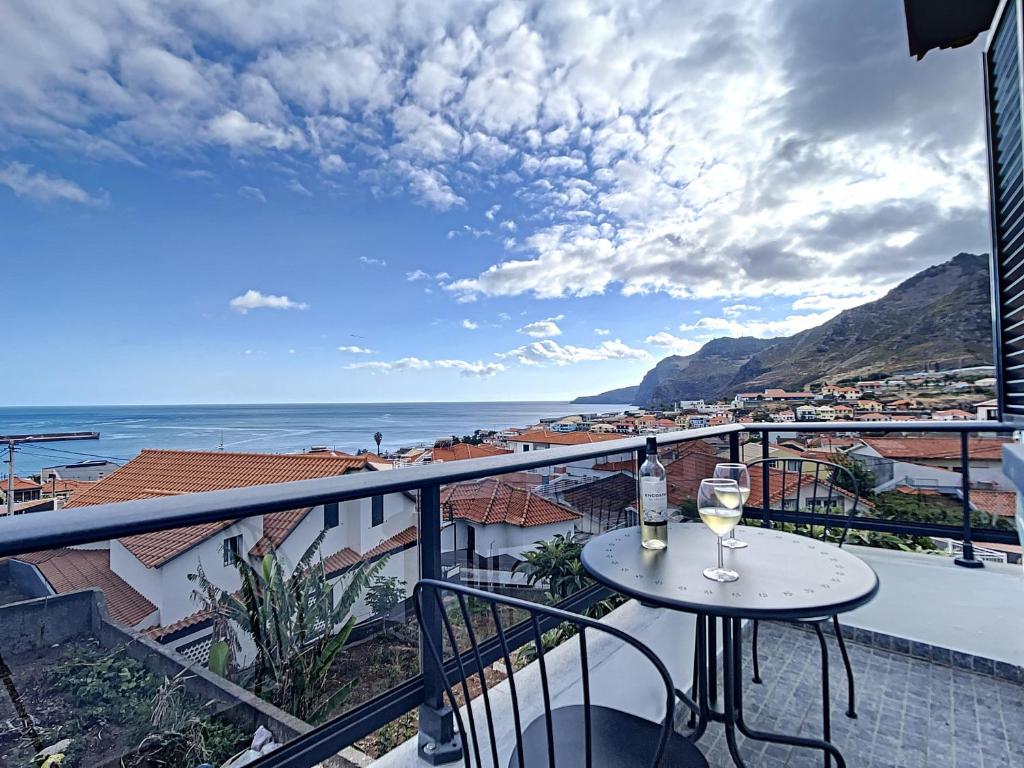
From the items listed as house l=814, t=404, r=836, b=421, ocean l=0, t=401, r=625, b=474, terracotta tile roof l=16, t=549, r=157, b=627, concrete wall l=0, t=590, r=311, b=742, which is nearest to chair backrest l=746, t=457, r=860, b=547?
house l=814, t=404, r=836, b=421

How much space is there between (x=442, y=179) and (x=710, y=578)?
17.6 m

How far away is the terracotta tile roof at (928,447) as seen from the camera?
297 cm

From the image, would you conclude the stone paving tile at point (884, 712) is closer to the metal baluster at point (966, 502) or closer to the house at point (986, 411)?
the metal baluster at point (966, 502)

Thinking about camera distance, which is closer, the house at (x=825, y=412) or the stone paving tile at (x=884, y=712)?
the stone paving tile at (x=884, y=712)

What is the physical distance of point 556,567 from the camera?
2.04 m

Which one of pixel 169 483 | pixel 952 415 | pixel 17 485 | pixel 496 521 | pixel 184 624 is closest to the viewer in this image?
pixel 184 624

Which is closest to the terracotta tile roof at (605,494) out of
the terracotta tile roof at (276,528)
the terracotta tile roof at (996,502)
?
the terracotta tile roof at (276,528)

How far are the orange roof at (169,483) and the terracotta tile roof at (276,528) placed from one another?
94 millimetres

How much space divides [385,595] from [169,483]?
5.83 ft

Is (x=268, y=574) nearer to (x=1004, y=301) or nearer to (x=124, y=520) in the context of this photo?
(x=124, y=520)

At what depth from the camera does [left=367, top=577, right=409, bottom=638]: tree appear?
55.2 inches

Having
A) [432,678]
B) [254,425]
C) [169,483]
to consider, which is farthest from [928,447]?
[254,425]

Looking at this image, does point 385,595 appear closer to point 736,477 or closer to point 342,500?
point 342,500

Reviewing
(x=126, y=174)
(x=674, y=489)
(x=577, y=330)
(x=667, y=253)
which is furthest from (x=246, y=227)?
(x=674, y=489)
